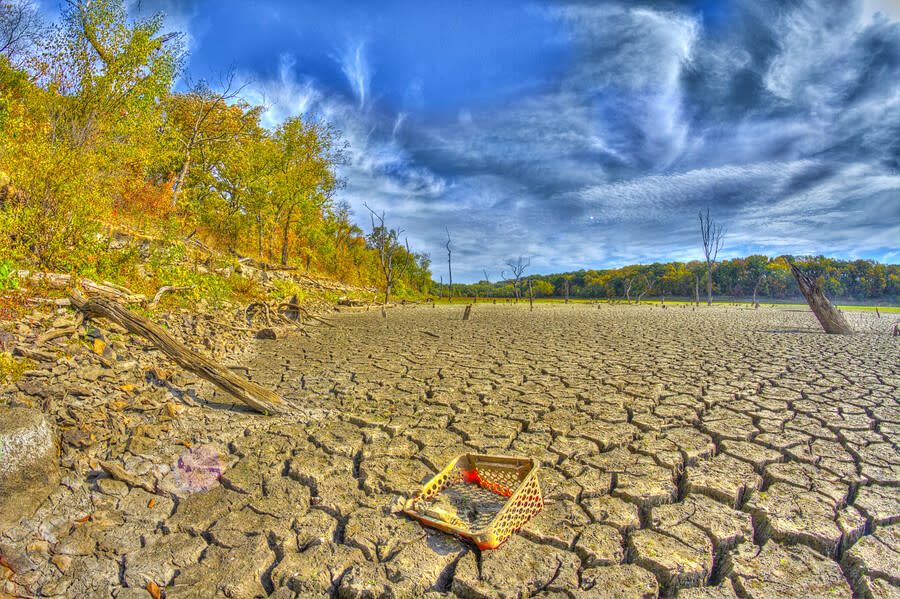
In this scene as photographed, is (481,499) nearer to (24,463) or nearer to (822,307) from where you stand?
(24,463)

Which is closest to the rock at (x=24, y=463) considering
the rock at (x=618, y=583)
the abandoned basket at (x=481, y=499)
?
the abandoned basket at (x=481, y=499)

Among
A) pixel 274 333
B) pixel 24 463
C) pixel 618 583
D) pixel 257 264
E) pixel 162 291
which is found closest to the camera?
pixel 618 583

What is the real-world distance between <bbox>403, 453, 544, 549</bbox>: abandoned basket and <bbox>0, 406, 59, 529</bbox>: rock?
2.49m

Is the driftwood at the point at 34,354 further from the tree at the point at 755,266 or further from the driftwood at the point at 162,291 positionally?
the tree at the point at 755,266

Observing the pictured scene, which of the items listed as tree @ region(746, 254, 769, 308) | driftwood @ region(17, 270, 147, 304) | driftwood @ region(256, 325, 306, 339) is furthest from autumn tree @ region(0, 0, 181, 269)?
tree @ region(746, 254, 769, 308)

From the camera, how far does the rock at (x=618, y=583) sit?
2.01 metres

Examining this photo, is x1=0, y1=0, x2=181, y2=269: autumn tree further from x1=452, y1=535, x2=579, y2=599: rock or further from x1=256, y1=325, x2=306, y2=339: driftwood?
x1=452, y1=535, x2=579, y2=599: rock

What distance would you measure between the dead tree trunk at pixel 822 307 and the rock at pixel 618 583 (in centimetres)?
1479

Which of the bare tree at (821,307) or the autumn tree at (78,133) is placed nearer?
the autumn tree at (78,133)

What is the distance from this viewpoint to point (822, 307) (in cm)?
1239

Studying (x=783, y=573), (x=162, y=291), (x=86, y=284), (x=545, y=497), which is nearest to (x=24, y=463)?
(x=545, y=497)

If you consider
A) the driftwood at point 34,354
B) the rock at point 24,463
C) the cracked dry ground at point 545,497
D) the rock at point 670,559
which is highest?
the driftwood at point 34,354

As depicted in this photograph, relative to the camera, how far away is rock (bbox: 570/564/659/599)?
6.61 ft

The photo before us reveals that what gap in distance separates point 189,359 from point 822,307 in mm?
17267
